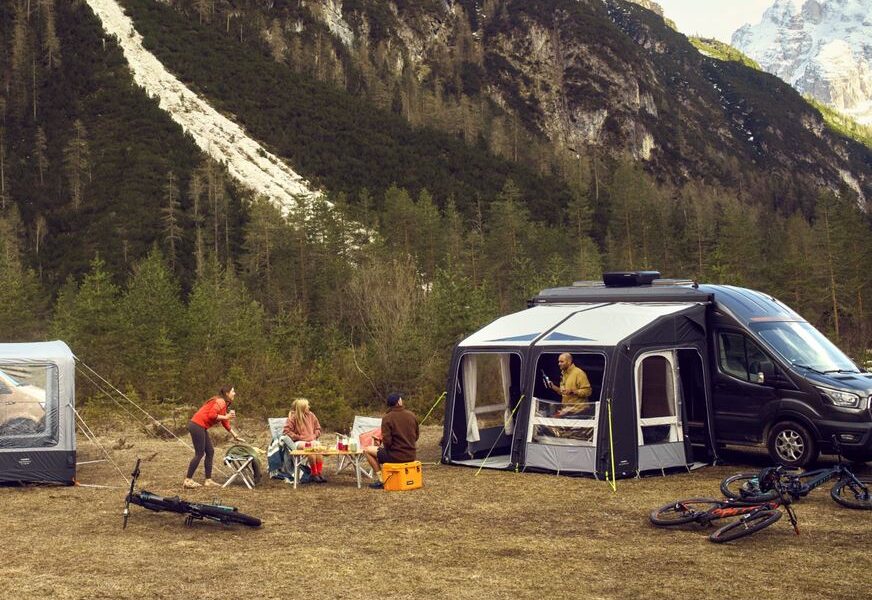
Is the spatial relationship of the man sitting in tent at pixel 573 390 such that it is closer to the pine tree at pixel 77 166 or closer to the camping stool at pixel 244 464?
the camping stool at pixel 244 464

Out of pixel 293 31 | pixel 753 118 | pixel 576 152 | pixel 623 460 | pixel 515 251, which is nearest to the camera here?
pixel 623 460

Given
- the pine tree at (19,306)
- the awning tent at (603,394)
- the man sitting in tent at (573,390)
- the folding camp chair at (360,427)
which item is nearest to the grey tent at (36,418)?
the folding camp chair at (360,427)

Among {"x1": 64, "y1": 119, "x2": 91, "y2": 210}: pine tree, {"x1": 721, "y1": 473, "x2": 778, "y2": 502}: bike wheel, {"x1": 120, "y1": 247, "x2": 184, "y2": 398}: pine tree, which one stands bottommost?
{"x1": 721, "y1": 473, "x2": 778, "y2": 502}: bike wheel

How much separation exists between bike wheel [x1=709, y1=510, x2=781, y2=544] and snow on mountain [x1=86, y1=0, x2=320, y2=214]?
61579 millimetres

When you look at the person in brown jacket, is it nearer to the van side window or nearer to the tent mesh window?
the tent mesh window

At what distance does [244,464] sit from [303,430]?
104 cm

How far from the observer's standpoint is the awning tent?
12.5 metres

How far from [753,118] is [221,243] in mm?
159013

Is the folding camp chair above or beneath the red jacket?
beneath

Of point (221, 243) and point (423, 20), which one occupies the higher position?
point (423, 20)

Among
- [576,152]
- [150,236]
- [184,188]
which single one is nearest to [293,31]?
[576,152]

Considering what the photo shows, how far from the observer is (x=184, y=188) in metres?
69.2

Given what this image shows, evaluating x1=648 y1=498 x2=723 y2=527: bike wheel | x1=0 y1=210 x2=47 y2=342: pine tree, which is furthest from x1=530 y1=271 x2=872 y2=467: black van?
x1=0 y1=210 x2=47 y2=342: pine tree

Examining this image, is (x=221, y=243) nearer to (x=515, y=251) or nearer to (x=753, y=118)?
(x=515, y=251)
